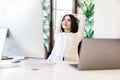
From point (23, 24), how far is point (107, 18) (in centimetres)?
167

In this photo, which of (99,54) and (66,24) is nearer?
(99,54)

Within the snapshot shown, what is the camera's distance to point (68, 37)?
2.86 metres

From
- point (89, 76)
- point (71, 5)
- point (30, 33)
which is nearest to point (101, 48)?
point (89, 76)

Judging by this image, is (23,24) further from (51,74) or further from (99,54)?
(99,54)

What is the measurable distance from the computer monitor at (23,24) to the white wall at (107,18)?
1.30 meters

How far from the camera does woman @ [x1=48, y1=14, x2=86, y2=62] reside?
2.80m

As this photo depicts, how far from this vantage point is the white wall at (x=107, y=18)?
8.60ft

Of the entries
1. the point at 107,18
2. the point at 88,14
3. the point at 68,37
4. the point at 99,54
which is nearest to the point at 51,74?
the point at 99,54

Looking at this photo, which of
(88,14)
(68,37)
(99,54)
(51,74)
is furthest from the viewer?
(88,14)

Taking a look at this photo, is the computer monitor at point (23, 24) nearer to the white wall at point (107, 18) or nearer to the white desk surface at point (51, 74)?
the white desk surface at point (51, 74)

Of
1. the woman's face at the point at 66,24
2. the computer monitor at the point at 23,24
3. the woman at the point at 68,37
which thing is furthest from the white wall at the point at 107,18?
the computer monitor at the point at 23,24

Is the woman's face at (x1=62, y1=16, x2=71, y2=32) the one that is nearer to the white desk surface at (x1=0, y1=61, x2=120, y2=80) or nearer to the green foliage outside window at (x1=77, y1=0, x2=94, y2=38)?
the green foliage outside window at (x1=77, y1=0, x2=94, y2=38)

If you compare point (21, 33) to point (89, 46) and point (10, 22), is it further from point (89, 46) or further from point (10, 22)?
point (89, 46)

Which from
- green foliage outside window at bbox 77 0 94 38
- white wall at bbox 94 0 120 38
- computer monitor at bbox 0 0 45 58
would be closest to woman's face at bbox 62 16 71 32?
white wall at bbox 94 0 120 38
